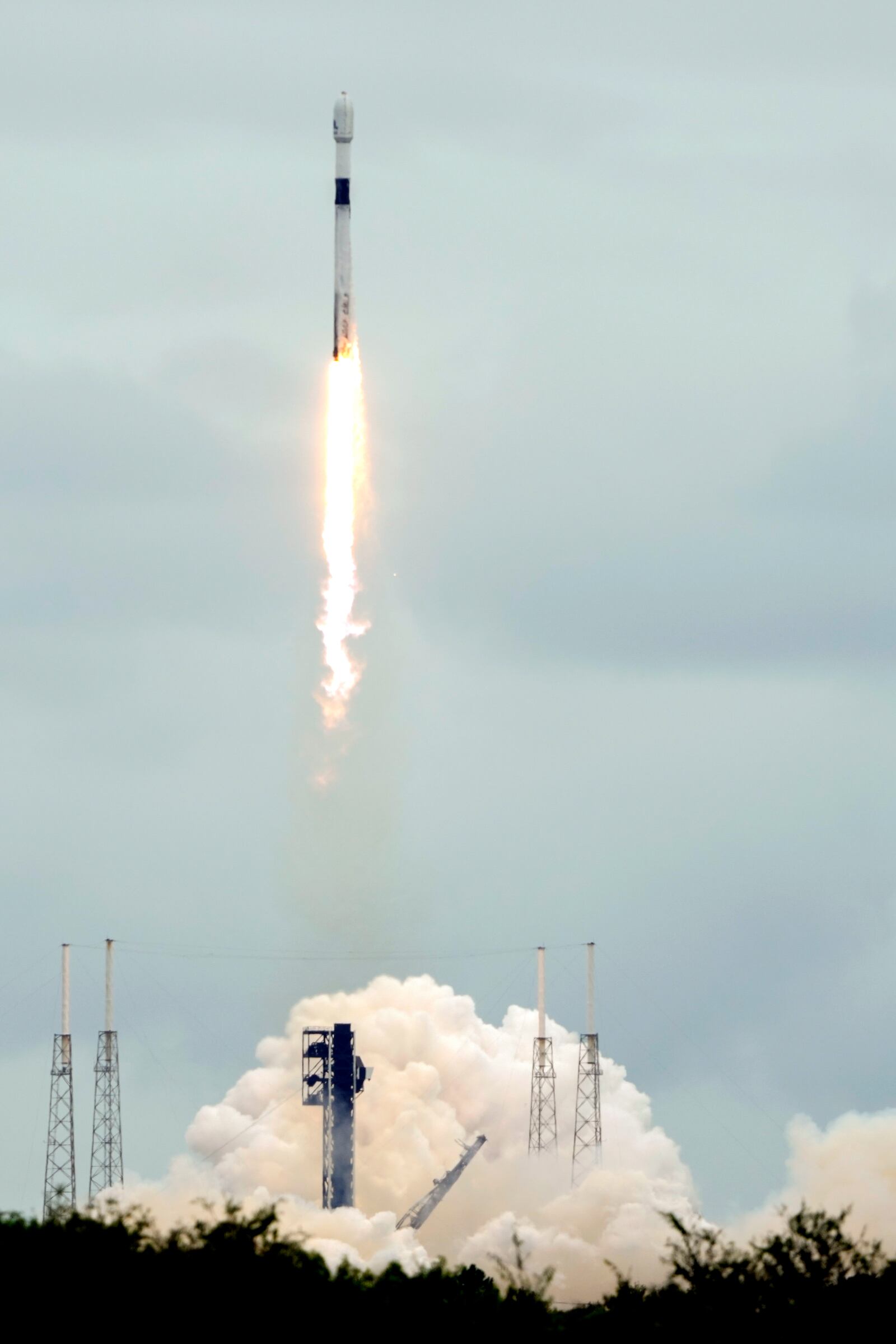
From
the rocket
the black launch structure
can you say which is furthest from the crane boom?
the rocket

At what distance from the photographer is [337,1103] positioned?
552 ft

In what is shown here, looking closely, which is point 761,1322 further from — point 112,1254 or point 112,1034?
point 112,1034

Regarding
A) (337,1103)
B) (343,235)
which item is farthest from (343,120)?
(337,1103)

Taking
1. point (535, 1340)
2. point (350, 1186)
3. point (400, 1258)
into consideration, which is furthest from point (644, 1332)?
point (350, 1186)

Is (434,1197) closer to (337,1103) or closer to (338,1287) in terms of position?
(337,1103)

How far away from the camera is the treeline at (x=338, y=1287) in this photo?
97375 millimetres

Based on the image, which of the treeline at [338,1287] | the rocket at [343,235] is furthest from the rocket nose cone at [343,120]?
the treeline at [338,1287]

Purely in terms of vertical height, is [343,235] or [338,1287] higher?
[343,235]

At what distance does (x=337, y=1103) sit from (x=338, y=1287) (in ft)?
210

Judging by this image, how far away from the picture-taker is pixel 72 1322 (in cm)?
9550

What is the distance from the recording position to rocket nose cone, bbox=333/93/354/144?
14138 cm

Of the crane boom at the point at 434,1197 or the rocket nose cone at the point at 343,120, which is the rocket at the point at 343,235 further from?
the crane boom at the point at 434,1197

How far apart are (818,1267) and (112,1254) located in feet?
87.4

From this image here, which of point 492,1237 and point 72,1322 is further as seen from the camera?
point 492,1237
